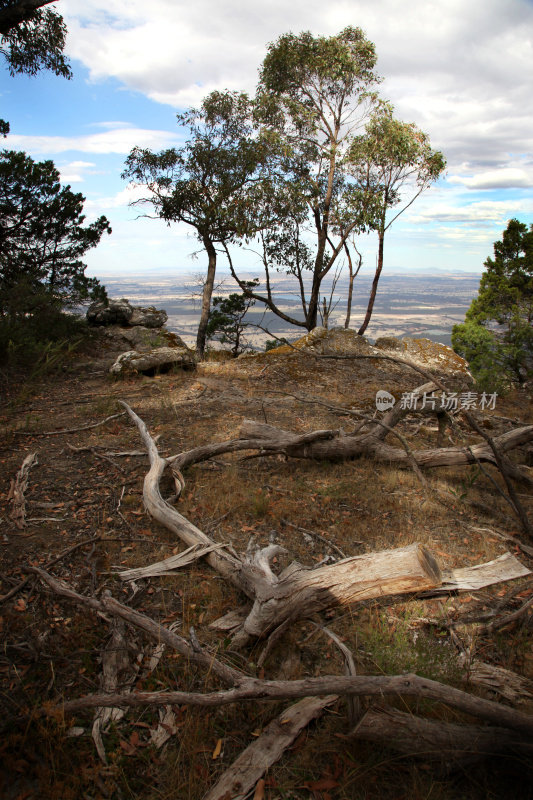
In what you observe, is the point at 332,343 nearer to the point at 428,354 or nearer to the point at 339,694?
the point at 428,354

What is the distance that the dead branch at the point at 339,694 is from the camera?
208 centimetres

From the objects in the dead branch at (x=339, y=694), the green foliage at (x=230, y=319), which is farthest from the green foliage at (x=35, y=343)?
the dead branch at (x=339, y=694)

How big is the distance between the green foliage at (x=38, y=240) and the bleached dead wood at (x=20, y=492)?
230 inches

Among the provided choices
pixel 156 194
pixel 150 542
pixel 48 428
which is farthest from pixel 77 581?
pixel 156 194

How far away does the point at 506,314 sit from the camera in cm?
1630

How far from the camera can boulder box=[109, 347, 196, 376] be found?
10.1 meters

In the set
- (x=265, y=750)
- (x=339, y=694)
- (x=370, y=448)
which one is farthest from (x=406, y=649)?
(x=370, y=448)

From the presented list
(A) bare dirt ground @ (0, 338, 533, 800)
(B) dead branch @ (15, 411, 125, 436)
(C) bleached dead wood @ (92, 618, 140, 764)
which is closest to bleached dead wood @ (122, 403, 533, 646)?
(A) bare dirt ground @ (0, 338, 533, 800)

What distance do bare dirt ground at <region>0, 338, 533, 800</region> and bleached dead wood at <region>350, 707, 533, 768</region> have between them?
0.25 ft

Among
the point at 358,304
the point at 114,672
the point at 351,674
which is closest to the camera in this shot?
Result: the point at 351,674

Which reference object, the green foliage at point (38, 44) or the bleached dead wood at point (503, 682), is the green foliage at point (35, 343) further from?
the bleached dead wood at point (503, 682)

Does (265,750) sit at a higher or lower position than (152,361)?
lower

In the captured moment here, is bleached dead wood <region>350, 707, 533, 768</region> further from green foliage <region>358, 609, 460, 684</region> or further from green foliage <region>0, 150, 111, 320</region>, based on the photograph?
green foliage <region>0, 150, 111, 320</region>

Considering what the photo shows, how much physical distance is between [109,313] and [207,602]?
1269 cm
